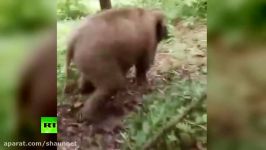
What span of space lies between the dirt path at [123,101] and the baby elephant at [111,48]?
0.12 feet

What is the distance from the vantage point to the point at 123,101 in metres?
2.59

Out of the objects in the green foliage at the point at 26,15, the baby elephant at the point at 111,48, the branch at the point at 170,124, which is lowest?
the branch at the point at 170,124

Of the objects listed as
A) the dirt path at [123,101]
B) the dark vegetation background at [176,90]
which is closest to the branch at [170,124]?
the dark vegetation background at [176,90]

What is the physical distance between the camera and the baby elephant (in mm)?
2514

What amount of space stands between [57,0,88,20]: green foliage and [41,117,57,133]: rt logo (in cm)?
41

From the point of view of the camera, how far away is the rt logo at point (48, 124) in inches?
100

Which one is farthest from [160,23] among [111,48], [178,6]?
[111,48]

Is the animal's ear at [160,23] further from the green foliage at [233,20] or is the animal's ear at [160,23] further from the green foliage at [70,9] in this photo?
the green foliage at [70,9]

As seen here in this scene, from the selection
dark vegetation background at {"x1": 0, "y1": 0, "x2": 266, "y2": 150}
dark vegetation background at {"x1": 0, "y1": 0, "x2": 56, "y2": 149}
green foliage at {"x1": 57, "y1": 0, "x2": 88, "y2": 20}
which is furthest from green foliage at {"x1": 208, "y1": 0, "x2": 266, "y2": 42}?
dark vegetation background at {"x1": 0, "y1": 0, "x2": 56, "y2": 149}

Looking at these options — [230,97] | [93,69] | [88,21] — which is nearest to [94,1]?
[88,21]

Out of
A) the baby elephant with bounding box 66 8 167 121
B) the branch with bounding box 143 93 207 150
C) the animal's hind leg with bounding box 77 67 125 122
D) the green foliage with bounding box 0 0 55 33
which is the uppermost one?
the green foliage with bounding box 0 0 55 33

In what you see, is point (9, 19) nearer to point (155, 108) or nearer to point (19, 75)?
point (19, 75)

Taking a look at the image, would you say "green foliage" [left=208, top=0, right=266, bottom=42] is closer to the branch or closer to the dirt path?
the dirt path

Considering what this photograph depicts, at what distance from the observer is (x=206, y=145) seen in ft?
8.54
